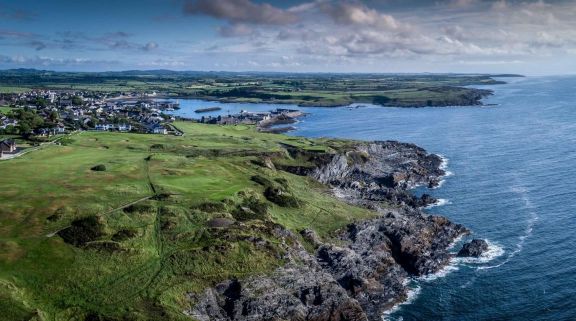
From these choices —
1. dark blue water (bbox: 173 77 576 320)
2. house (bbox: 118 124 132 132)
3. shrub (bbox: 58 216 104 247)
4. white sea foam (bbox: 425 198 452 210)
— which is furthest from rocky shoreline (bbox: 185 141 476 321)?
house (bbox: 118 124 132 132)

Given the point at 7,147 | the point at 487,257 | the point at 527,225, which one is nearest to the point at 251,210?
the point at 487,257

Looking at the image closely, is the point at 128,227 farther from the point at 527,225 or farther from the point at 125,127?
the point at 125,127

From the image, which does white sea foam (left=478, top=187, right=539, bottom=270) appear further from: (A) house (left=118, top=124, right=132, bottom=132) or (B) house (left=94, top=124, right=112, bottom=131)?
(B) house (left=94, top=124, right=112, bottom=131)

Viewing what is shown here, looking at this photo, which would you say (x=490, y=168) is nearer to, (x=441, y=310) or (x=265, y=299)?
(x=441, y=310)

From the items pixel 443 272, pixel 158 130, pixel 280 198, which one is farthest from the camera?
pixel 158 130

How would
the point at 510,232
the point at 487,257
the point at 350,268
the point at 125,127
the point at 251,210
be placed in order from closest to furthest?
1. the point at 350,268
2. the point at 251,210
3. the point at 487,257
4. the point at 510,232
5. the point at 125,127

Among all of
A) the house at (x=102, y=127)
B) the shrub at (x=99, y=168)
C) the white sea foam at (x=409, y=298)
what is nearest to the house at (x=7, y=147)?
the shrub at (x=99, y=168)

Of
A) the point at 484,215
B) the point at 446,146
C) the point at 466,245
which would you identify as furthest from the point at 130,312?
the point at 446,146

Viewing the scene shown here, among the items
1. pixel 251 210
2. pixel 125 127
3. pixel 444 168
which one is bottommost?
pixel 444 168
